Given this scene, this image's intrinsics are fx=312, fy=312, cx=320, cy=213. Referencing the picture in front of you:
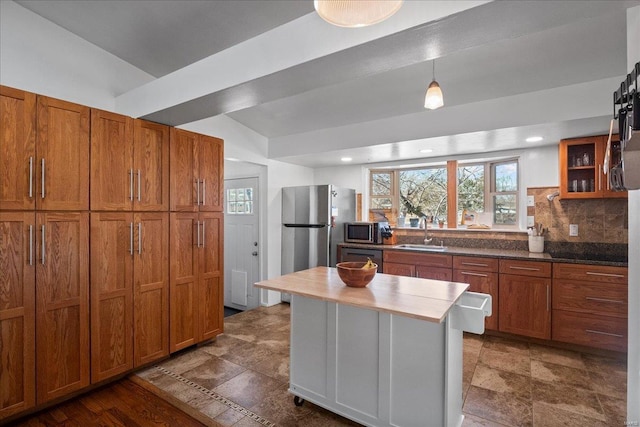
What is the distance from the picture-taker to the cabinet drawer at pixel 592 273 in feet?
9.28

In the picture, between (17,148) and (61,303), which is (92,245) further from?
(17,148)

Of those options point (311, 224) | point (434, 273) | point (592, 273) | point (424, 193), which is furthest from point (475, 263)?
point (311, 224)

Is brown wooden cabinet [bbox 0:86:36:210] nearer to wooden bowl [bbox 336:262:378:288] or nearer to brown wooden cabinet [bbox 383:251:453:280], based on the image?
wooden bowl [bbox 336:262:378:288]

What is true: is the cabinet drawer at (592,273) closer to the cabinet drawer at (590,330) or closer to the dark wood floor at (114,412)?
the cabinet drawer at (590,330)

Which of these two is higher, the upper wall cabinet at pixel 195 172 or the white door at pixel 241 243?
the upper wall cabinet at pixel 195 172

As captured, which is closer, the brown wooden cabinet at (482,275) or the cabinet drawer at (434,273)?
the brown wooden cabinet at (482,275)

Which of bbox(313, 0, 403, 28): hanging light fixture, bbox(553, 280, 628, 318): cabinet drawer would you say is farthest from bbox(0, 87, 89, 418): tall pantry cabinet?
bbox(553, 280, 628, 318): cabinet drawer

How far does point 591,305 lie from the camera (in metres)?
2.92

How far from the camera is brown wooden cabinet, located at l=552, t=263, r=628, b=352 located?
111 inches

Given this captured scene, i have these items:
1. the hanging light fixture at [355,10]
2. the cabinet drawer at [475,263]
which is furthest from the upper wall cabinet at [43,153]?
the cabinet drawer at [475,263]

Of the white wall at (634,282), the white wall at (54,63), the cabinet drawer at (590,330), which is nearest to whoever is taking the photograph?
the white wall at (634,282)

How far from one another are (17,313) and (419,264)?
11.9 feet

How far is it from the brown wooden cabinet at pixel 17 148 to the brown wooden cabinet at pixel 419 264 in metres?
3.47

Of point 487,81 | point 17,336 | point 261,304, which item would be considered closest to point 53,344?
point 17,336
